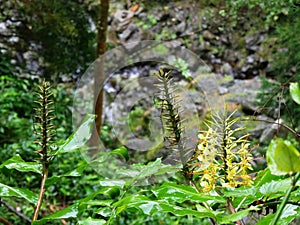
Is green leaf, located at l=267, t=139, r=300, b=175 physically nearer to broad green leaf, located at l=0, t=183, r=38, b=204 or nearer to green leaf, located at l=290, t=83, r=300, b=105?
green leaf, located at l=290, t=83, r=300, b=105


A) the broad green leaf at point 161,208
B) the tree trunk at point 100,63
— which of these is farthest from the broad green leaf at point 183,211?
the tree trunk at point 100,63

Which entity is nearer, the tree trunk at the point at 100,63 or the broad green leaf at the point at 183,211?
the broad green leaf at the point at 183,211

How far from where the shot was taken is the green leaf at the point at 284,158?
0.25m

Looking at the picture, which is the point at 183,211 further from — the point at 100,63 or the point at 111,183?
the point at 100,63

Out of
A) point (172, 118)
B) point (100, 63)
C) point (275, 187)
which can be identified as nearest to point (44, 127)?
point (172, 118)

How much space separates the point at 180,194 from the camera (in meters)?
0.36

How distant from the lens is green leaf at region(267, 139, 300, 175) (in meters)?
0.25

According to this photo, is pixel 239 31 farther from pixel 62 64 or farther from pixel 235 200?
pixel 235 200

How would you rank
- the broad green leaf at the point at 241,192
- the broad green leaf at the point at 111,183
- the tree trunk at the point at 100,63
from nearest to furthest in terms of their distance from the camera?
the broad green leaf at the point at 241,192, the broad green leaf at the point at 111,183, the tree trunk at the point at 100,63

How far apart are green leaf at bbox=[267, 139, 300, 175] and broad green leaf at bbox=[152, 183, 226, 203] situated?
9 cm

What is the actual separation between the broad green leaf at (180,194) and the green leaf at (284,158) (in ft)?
0.30

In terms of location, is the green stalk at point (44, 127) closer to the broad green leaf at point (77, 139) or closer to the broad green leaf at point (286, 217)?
the broad green leaf at point (77, 139)

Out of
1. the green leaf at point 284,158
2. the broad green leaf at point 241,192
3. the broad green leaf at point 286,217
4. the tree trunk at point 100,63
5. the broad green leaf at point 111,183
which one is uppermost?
the tree trunk at point 100,63

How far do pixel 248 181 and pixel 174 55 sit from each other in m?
4.12
